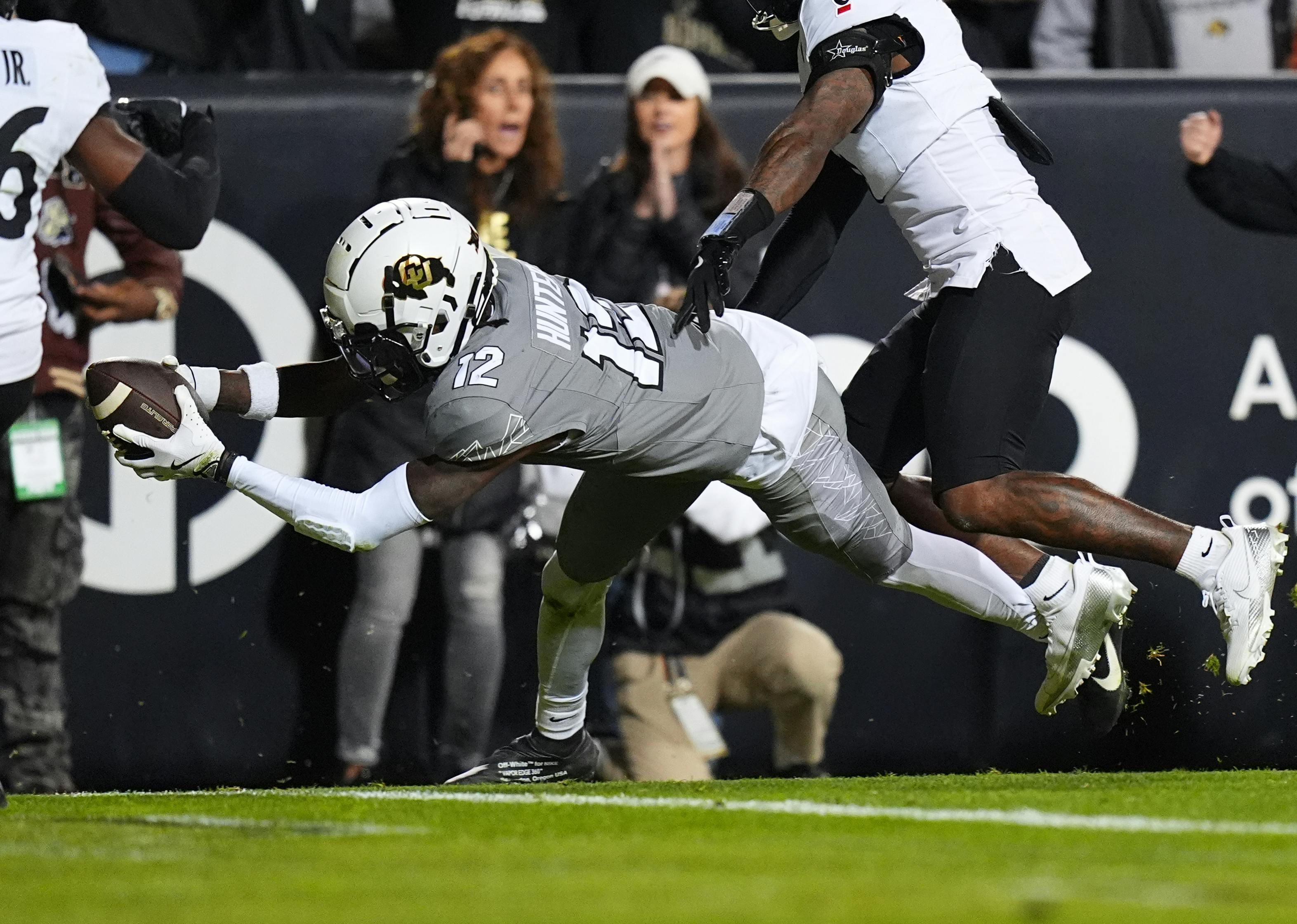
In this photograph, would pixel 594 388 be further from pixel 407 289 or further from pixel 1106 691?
pixel 1106 691

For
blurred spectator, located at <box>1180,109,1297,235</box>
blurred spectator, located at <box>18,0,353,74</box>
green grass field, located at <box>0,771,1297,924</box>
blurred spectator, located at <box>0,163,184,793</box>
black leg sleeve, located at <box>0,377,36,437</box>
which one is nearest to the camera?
green grass field, located at <box>0,771,1297,924</box>

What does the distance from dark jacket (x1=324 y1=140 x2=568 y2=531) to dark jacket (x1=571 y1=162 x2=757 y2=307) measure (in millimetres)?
Answer: 80

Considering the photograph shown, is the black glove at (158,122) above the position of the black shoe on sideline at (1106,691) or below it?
above

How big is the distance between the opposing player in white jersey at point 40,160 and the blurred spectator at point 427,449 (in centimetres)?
111

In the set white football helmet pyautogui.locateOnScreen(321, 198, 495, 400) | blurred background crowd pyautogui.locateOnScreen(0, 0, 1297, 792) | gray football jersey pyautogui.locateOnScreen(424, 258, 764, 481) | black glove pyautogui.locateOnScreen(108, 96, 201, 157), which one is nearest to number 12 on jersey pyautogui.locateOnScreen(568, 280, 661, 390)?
gray football jersey pyautogui.locateOnScreen(424, 258, 764, 481)

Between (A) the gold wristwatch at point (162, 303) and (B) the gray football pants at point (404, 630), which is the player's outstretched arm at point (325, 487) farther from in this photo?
(A) the gold wristwatch at point (162, 303)

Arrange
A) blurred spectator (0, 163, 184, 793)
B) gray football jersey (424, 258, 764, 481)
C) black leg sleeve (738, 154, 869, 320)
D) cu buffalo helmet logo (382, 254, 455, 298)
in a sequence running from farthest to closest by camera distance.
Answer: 1. blurred spectator (0, 163, 184, 793)
2. black leg sleeve (738, 154, 869, 320)
3. cu buffalo helmet logo (382, 254, 455, 298)
4. gray football jersey (424, 258, 764, 481)

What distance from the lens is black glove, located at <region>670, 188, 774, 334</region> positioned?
147 inches

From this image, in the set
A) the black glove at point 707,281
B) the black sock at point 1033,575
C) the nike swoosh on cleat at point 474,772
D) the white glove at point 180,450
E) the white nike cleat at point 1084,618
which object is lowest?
the nike swoosh on cleat at point 474,772

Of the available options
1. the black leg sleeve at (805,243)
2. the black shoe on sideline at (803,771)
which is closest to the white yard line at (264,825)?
the black leg sleeve at (805,243)

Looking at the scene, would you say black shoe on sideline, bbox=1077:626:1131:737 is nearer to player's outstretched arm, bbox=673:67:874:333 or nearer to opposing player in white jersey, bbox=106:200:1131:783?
opposing player in white jersey, bbox=106:200:1131:783

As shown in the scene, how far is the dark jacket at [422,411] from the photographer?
548 cm

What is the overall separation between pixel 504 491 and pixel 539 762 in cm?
119

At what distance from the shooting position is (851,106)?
12.9 feet
